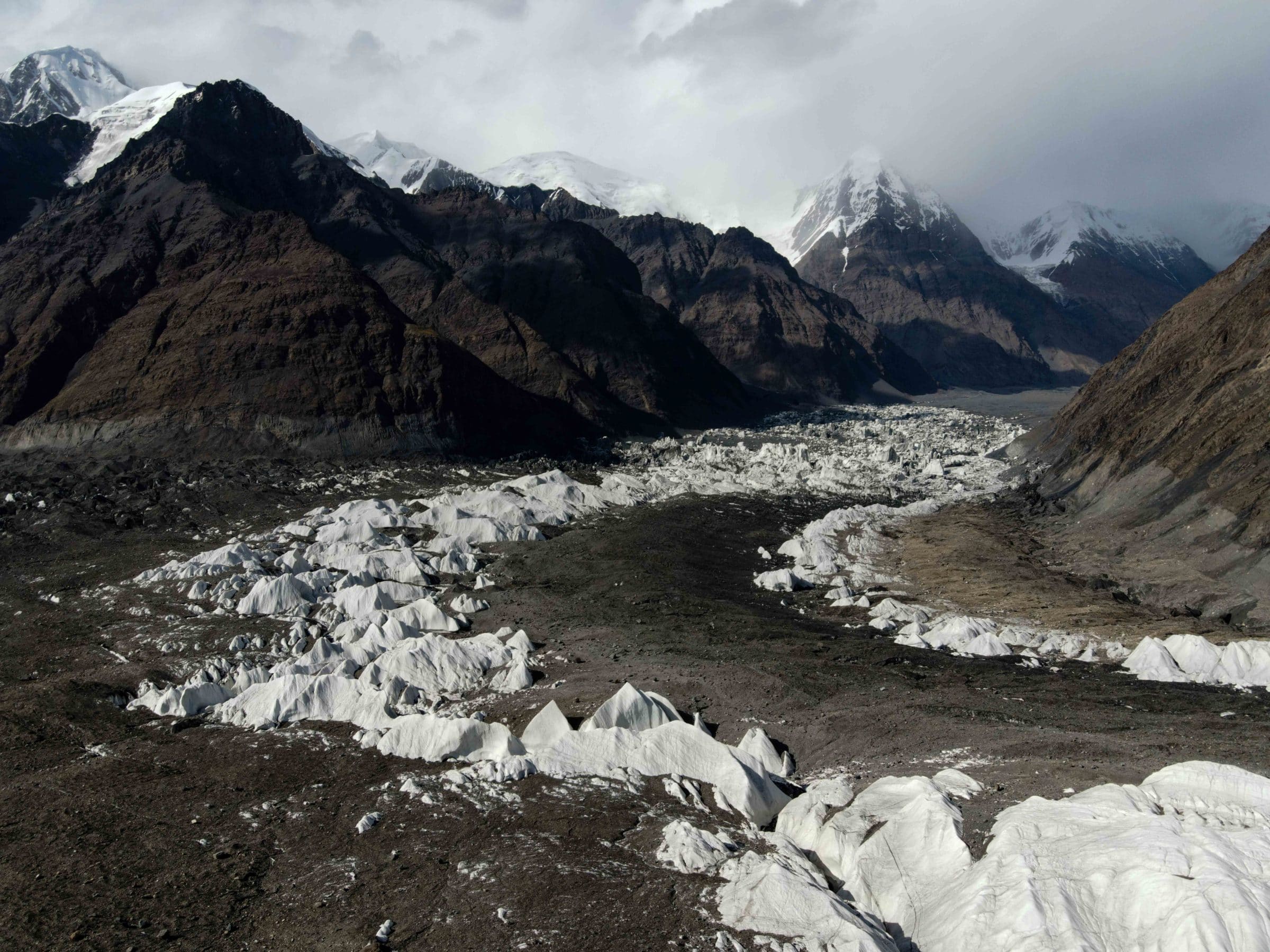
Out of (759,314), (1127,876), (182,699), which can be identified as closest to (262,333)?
(182,699)

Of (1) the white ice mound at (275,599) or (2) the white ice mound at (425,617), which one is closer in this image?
(2) the white ice mound at (425,617)

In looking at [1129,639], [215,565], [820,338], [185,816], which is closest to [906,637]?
[1129,639]

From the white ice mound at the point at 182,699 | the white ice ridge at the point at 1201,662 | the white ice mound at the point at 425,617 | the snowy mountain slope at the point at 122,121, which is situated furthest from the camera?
the snowy mountain slope at the point at 122,121

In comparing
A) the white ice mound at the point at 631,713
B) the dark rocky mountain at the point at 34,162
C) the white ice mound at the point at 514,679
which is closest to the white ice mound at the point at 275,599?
the white ice mound at the point at 514,679

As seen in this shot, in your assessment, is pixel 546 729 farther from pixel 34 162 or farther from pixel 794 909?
pixel 34 162

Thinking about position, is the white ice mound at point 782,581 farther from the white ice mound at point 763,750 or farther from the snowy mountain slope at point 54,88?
the snowy mountain slope at point 54,88

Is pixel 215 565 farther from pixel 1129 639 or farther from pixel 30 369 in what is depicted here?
pixel 30 369

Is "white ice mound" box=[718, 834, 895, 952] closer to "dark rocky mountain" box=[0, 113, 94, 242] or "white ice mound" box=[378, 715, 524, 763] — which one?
"white ice mound" box=[378, 715, 524, 763]
